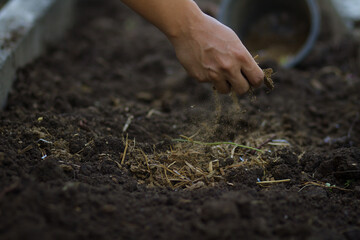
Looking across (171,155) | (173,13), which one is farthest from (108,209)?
(173,13)

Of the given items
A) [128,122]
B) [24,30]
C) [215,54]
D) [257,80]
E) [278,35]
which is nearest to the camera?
[215,54]

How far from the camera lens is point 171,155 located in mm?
2238

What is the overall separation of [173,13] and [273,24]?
119 inches

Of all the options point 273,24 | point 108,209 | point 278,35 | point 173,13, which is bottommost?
point 108,209

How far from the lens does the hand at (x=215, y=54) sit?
189cm

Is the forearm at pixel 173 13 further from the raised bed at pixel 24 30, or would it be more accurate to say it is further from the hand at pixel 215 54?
the raised bed at pixel 24 30

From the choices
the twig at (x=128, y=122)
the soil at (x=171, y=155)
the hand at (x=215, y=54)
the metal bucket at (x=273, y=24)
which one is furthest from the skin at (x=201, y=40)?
the metal bucket at (x=273, y=24)

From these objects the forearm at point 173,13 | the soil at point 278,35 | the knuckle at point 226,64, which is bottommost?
the soil at point 278,35

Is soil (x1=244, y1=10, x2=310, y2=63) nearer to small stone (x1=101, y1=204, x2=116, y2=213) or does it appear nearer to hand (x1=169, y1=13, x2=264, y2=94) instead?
hand (x1=169, y1=13, x2=264, y2=94)

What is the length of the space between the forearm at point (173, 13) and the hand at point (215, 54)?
2 cm

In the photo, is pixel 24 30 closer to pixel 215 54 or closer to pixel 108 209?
pixel 215 54

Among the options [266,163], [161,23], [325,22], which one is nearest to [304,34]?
[325,22]

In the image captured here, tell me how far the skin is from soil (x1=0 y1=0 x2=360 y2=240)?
37cm

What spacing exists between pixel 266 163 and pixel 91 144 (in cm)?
102
